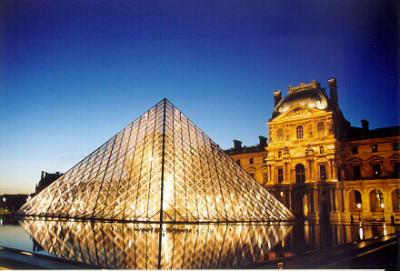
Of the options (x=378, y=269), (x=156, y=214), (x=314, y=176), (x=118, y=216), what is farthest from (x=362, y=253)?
(x=314, y=176)

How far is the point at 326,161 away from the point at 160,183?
1927 centimetres

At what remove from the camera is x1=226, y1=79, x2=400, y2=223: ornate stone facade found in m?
27.5

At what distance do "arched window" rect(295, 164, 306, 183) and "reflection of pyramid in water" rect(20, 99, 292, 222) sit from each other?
485 inches

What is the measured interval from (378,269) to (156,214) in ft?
27.9

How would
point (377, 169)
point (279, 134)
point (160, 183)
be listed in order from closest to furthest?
point (160, 183), point (377, 169), point (279, 134)

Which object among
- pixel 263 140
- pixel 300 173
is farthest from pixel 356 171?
pixel 263 140

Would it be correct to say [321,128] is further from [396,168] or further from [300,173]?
[396,168]

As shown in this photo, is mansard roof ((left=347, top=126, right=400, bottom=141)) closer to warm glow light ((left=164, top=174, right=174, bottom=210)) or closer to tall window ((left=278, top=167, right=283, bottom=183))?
tall window ((left=278, top=167, right=283, bottom=183))

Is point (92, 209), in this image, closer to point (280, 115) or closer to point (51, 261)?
point (51, 261)

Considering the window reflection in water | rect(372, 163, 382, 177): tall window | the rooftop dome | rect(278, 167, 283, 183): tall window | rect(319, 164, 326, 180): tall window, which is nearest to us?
the window reflection in water

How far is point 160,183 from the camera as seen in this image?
1370 centimetres

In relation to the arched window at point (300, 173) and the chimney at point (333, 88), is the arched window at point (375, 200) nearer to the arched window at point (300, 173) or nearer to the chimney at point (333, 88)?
the arched window at point (300, 173)

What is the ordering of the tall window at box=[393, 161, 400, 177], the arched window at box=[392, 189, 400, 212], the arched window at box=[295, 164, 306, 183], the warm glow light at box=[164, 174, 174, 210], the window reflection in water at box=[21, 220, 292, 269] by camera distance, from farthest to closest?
the arched window at box=[295, 164, 306, 183], the tall window at box=[393, 161, 400, 177], the arched window at box=[392, 189, 400, 212], the warm glow light at box=[164, 174, 174, 210], the window reflection in water at box=[21, 220, 292, 269]

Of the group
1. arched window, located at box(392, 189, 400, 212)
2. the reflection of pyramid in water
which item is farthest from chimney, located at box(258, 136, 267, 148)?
the reflection of pyramid in water
